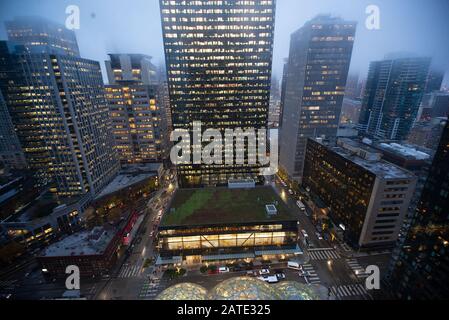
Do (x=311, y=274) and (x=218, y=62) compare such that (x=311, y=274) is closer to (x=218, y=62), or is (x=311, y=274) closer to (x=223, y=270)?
(x=223, y=270)

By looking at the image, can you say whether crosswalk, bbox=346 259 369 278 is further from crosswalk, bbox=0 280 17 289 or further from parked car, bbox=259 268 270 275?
crosswalk, bbox=0 280 17 289

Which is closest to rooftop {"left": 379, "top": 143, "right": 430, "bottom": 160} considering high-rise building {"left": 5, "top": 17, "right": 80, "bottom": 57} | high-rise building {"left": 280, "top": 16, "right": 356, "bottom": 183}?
high-rise building {"left": 280, "top": 16, "right": 356, "bottom": 183}

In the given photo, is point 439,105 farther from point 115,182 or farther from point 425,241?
point 115,182

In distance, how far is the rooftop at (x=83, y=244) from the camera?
51.3m

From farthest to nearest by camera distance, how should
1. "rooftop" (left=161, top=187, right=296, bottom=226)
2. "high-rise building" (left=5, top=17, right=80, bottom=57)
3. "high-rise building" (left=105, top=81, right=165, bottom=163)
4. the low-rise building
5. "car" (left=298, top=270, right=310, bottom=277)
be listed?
"high-rise building" (left=105, top=81, right=165, bottom=163)
"high-rise building" (left=5, top=17, right=80, bottom=57)
"rooftop" (left=161, top=187, right=296, bottom=226)
the low-rise building
"car" (left=298, top=270, right=310, bottom=277)

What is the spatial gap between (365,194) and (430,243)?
65.1 feet

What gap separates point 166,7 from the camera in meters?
74.9

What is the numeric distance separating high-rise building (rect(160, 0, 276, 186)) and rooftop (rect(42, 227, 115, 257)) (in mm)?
41269

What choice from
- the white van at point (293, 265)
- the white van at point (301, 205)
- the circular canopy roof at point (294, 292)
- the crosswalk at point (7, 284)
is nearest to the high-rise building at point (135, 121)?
the crosswalk at point (7, 284)

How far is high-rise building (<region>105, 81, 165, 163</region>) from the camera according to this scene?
10169 cm

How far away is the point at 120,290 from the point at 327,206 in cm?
6769

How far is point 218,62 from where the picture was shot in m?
82.2

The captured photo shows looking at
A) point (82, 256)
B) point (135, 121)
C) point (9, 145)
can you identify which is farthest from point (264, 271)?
point (9, 145)
